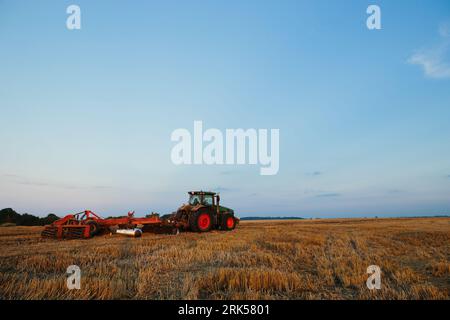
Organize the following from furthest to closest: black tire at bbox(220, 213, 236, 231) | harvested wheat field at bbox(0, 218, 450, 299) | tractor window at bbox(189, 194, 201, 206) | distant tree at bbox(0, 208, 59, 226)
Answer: distant tree at bbox(0, 208, 59, 226), black tire at bbox(220, 213, 236, 231), tractor window at bbox(189, 194, 201, 206), harvested wheat field at bbox(0, 218, 450, 299)

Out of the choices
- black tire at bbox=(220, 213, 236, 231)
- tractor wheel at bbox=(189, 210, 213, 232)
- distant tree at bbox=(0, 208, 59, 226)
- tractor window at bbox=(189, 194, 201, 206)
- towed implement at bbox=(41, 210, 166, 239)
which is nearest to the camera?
towed implement at bbox=(41, 210, 166, 239)

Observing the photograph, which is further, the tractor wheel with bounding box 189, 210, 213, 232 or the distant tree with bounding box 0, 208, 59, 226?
the distant tree with bounding box 0, 208, 59, 226

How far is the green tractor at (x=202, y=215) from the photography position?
664 inches

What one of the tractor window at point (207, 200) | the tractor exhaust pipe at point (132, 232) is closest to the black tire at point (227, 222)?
the tractor window at point (207, 200)

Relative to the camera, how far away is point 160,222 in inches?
645

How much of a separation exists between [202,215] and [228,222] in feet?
8.68

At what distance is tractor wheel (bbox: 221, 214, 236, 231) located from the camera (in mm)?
18969

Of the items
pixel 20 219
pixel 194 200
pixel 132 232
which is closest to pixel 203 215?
pixel 194 200

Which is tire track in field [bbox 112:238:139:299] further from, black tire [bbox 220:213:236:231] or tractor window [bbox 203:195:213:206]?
black tire [bbox 220:213:236:231]

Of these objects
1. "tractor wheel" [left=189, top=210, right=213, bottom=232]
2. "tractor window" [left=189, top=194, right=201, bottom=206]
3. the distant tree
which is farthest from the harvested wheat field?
the distant tree

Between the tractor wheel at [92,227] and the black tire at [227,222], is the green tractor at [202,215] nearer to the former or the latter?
the black tire at [227,222]
